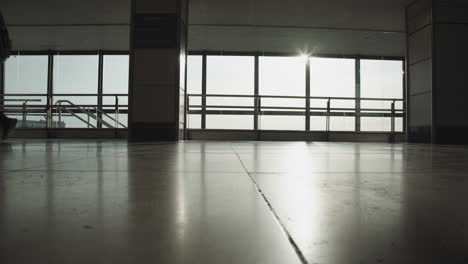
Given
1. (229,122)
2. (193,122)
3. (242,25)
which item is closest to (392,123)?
(229,122)

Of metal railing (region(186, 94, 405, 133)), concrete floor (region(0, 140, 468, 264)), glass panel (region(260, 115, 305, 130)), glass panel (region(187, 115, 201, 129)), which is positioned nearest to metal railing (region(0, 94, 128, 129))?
glass panel (region(187, 115, 201, 129))

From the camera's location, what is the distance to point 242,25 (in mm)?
9539

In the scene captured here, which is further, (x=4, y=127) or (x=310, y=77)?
(x=310, y=77)

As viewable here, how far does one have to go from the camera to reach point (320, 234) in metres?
0.54

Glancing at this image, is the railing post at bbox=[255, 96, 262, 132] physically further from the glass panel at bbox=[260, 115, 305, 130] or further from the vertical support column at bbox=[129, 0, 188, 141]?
the vertical support column at bbox=[129, 0, 188, 141]

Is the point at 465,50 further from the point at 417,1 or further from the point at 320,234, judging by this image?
the point at 320,234

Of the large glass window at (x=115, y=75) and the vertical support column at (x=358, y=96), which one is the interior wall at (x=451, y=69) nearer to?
the vertical support column at (x=358, y=96)

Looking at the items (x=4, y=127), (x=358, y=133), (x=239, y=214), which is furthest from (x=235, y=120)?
(x=239, y=214)

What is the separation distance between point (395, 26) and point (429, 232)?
10306mm

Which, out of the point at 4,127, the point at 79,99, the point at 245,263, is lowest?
the point at 245,263

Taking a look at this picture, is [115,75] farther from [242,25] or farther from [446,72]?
[446,72]

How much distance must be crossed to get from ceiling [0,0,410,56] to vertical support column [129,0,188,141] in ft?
6.00

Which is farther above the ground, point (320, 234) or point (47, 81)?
point (47, 81)

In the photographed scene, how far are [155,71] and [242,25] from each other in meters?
4.27
